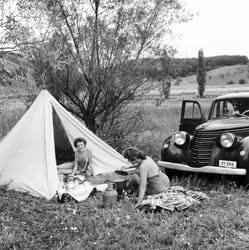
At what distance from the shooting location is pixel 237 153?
22.8ft

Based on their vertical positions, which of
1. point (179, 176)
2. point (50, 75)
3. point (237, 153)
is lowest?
point (179, 176)

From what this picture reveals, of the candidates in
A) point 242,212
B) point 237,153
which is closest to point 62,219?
Answer: point 242,212

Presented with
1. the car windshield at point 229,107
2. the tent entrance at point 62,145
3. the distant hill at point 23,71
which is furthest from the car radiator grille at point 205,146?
the tent entrance at point 62,145

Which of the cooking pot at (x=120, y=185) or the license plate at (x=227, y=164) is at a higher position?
the license plate at (x=227, y=164)

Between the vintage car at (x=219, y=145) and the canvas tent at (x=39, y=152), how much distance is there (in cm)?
151

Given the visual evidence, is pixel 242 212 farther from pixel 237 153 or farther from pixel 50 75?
pixel 50 75

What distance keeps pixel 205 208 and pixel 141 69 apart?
4.73 meters

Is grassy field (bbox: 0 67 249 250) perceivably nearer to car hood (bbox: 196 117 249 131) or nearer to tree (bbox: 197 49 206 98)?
car hood (bbox: 196 117 249 131)

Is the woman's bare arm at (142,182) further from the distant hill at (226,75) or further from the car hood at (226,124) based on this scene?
the distant hill at (226,75)

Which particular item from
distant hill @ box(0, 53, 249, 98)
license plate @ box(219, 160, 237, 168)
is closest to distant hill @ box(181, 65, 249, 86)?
distant hill @ box(0, 53, 249, 98)

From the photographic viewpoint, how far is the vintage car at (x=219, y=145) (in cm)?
692

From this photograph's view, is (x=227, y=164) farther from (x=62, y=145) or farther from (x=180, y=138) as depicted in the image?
(x=62, y=145)

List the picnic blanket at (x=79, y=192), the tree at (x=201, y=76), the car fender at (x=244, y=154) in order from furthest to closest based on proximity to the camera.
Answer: the tree at (x=201, y=76) < the car fender at (x=244, y=154) < the picnic blanket at (x=79, y=192)

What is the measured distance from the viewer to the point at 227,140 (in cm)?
705
